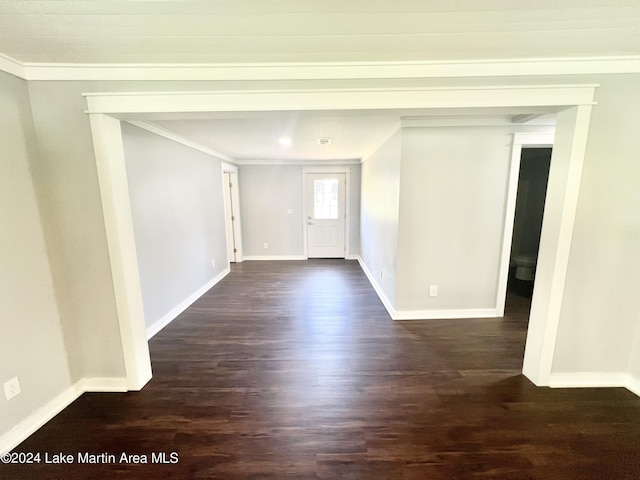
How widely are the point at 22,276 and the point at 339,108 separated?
217cm

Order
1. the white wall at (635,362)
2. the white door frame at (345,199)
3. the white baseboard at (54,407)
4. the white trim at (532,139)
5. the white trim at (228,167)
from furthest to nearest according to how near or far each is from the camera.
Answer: the white door frame at (345,199)
the white trim at (228,167)
the white trim at (532,139)
the white wall at (635,362)
the white baseboard at (54,407)

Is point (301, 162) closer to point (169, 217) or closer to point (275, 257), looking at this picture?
point (275, 257)

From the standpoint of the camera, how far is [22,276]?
61.2 inches

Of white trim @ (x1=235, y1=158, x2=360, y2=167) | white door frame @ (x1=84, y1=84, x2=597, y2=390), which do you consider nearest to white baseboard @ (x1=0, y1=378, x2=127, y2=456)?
white door frame @ (x1=84, y1=84, x2=597, y2=390)

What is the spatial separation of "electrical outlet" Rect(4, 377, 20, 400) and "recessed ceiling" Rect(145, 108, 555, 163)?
178cm

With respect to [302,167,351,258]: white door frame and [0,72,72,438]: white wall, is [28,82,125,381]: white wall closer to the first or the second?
[0,72,72,438]: white wall

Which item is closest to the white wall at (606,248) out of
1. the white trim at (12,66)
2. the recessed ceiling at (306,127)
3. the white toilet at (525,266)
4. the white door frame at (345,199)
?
the recessed ceiling at (306,127)

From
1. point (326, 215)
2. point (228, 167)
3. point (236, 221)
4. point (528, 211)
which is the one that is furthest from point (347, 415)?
point (236, 221)

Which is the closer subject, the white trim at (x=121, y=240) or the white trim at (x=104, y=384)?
the white trim at (x=121, y=240)

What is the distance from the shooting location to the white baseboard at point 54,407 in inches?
59.3

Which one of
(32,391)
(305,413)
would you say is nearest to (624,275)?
(305,413)

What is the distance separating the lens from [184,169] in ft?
11.2

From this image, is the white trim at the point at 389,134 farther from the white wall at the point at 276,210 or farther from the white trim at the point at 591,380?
the white trim at the point at 591,380

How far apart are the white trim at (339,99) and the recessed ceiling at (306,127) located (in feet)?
0.18
